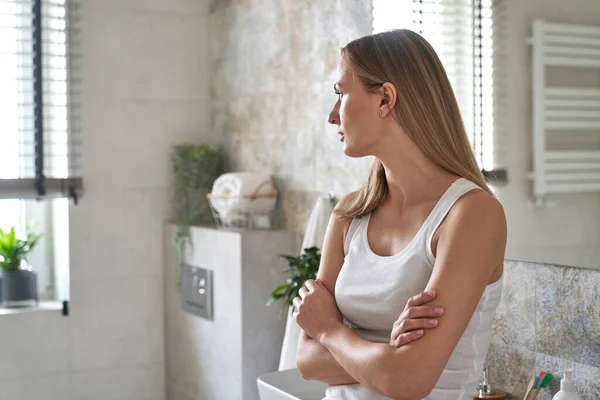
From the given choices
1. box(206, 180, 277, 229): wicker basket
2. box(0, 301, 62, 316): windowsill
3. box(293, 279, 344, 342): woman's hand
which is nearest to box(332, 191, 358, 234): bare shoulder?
box(293, 279, 344, 342): woman's hand

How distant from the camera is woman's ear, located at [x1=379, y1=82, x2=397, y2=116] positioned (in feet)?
5.15

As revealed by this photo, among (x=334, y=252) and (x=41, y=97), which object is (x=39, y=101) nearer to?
(x=41, y=97)

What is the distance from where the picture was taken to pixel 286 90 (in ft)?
11.0

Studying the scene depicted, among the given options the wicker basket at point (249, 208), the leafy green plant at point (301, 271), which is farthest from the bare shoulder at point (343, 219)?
the wicker basket at point (249, 208)

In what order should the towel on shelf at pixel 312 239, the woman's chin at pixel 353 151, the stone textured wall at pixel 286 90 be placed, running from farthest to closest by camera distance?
the stone textured wall at pixel 286 90, the towel on shelf at pixel 312 239, the woman's chin at pixel 353 151

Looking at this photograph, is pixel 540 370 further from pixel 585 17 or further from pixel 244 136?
pixel 244 136

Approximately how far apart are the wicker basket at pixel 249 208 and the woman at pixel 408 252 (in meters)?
1.67

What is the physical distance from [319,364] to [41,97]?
2.54m

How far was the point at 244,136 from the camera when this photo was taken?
372 cm

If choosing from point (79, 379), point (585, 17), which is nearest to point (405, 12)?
point (585, 17)

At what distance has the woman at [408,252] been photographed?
4.74 ft

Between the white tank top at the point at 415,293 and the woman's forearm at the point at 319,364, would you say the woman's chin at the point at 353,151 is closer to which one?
the white tank top at the point at 415,293

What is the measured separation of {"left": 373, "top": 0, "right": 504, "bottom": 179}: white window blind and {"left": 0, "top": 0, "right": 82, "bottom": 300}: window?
77.0 inches

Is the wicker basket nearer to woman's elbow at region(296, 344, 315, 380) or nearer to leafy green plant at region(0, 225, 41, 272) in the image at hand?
leafy green plant at region(0, 225, 41, 272)
